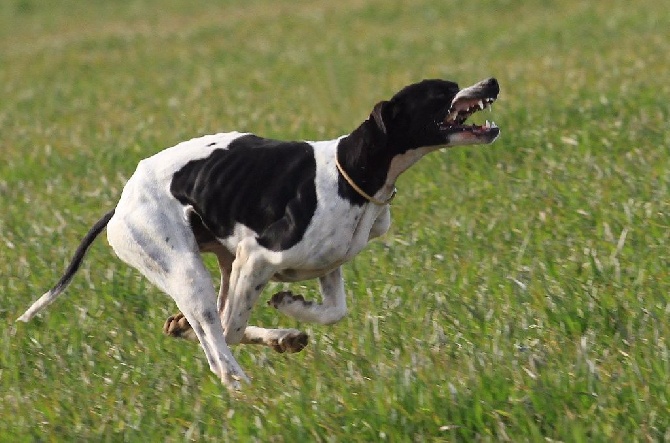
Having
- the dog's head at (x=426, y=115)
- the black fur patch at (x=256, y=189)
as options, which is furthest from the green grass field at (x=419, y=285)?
the dog's head at (x=426, y=115)

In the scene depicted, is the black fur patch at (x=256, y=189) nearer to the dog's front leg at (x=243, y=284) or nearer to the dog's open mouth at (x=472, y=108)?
the dog's front leg at (x=243, y=284)

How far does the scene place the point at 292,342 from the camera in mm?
5773

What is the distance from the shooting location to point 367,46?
20.1 meters

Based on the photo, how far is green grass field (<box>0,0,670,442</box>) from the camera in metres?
4.59

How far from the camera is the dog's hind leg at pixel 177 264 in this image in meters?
5.69

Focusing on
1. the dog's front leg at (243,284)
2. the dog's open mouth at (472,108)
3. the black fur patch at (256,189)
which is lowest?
the dog's front leg at (243,284)

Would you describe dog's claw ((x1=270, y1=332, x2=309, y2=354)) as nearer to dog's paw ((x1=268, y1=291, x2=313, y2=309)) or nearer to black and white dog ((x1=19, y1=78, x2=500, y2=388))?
black and white dog ((x1=19, y1=78, x2=500, y2=388))

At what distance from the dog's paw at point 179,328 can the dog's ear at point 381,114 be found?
135cm

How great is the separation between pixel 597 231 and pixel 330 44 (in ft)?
45.6

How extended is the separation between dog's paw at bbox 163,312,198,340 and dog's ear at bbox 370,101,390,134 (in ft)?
4.42

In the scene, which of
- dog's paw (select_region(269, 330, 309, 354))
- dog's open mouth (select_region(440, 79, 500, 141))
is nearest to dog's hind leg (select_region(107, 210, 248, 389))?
dog's paw (select_region(269, 330, 309, 354))

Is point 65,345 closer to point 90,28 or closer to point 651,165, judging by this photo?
point 651,165

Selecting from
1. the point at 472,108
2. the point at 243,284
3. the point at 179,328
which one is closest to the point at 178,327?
the point at 179,328

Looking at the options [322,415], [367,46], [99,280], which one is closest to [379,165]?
[322,415]
